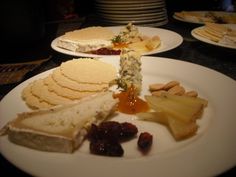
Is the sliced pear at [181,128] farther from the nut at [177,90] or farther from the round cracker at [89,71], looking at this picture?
the round cracker at [89,71]

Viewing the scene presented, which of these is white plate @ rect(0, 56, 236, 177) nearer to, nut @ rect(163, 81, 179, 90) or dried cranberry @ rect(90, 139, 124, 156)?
dried cranberry @ rect(90, 139, 124, 156)

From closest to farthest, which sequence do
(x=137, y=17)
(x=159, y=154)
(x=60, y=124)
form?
(x=159, y=154), (x=60, y=124), (x=137, y=17)

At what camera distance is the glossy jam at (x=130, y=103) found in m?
1.09

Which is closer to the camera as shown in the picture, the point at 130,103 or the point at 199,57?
the point at 130,103

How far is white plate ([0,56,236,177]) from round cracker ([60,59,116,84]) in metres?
0.22

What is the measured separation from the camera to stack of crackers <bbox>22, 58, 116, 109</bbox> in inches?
43.2

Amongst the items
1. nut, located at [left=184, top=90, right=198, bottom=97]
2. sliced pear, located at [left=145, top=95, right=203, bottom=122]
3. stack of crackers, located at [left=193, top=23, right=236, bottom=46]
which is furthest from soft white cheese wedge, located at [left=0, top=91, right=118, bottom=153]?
stack of crackers, located at [left=193, top=23, right=236, bottom=46]

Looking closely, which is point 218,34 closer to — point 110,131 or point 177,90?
point 177,90

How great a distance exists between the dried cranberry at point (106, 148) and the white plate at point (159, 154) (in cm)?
2

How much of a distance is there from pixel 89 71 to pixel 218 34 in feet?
2.53

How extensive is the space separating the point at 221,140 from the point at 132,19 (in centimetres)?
153

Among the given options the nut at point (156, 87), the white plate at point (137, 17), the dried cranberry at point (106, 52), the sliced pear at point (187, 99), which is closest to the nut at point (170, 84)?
the nut at point (156, 87)

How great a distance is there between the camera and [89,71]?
1.27 meters

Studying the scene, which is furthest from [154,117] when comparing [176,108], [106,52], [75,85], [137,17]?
[137,17]
